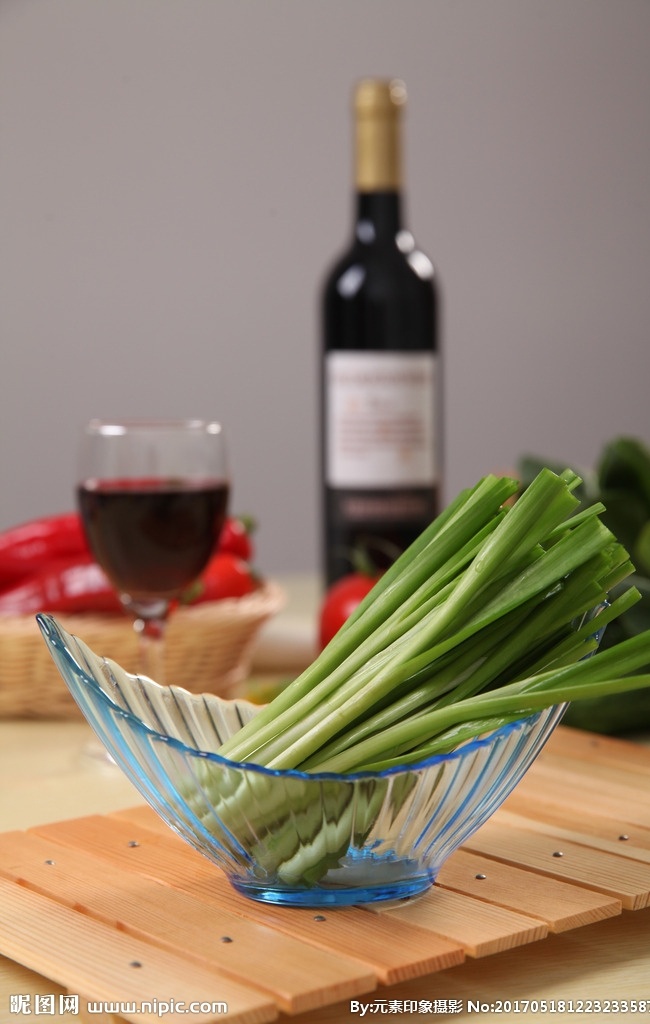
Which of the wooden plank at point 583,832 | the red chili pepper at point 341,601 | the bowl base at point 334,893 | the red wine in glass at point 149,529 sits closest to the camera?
the bowl base at point 334,893

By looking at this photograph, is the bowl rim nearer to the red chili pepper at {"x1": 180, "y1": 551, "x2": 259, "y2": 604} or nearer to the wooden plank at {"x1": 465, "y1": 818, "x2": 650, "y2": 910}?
the wooden plank at {"x1": 465, "y1": 818, "x2": 650, "y2": 910}

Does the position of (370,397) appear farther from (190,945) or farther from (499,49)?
(499,49)

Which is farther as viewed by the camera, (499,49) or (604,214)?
(604,214)

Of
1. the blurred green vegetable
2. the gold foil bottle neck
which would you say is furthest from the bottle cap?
the blurred green vegetable

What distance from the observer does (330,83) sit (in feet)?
12.5

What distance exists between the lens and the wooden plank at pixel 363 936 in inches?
22.8

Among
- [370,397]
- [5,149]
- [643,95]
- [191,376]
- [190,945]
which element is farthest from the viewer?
[643,95]

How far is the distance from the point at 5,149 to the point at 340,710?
10.2 ft

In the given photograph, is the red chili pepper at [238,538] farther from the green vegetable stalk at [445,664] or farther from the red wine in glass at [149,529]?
the green vegetable stalk at [445,664]

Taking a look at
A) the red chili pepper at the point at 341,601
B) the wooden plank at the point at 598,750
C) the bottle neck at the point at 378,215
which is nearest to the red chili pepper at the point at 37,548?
the red chili pepper at the point at 341,601

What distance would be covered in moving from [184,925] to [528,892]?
16 centimetres

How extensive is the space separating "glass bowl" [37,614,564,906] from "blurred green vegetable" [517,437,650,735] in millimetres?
412

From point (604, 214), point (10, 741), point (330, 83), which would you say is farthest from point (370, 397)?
point (604, 214)

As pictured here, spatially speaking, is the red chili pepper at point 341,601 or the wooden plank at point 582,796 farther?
the red chili pepper at point 341,601
